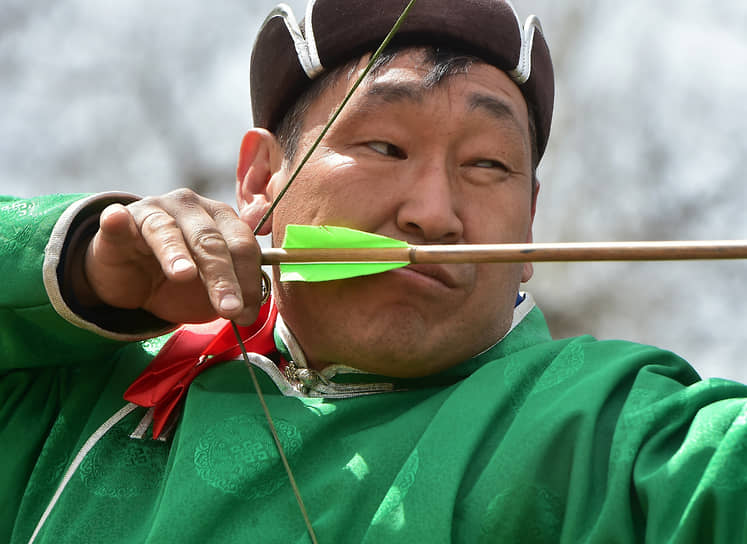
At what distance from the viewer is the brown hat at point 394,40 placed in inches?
62.8

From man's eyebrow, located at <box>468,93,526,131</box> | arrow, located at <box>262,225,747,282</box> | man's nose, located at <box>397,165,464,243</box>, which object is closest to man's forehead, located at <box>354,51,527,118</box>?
man's eyebrow, located at <box>468,93,526,131</box>

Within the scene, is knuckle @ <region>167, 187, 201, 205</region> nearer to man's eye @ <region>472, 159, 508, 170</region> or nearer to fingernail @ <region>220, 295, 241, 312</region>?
fingernail @ <region>220, 295, 241, 312</region>

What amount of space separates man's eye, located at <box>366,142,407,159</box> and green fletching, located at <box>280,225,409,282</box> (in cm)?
21

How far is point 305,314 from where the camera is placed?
148 cm

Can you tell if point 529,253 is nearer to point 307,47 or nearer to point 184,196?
point 184,196

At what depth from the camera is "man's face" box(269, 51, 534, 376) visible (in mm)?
1380

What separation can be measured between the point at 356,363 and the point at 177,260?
397mm

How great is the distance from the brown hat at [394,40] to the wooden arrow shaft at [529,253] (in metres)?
0.55

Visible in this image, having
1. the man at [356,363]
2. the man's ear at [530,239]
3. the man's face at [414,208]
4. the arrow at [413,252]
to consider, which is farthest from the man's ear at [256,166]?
the man's ear at [530,239]

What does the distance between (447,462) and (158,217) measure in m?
0.53

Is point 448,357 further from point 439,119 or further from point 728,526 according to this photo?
point 728,526

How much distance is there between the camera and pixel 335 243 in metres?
1.26

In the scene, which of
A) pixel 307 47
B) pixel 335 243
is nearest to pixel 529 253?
pixel 335 243

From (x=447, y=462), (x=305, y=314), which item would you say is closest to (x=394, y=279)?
(x=305, y=314)
